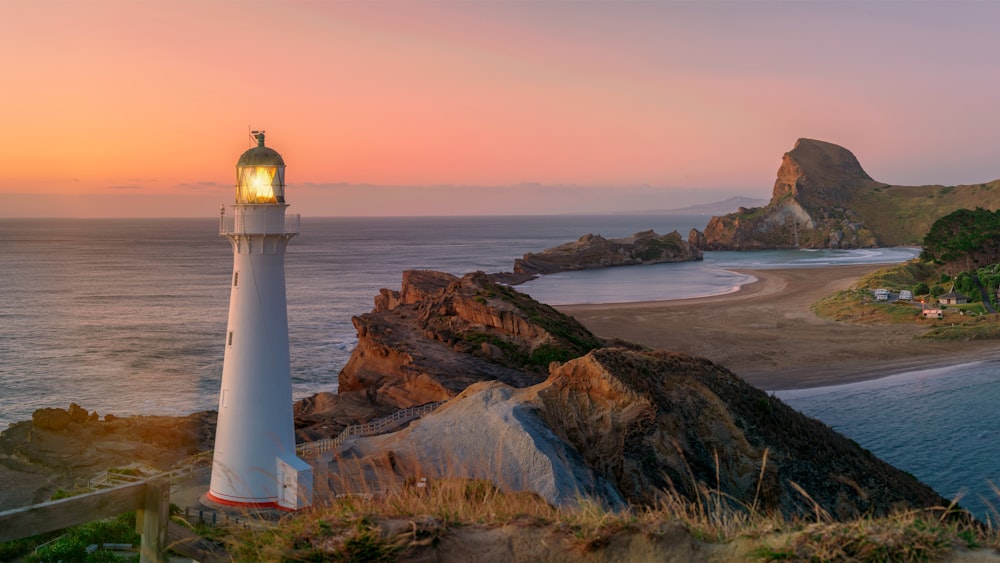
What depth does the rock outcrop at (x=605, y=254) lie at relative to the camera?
113 m

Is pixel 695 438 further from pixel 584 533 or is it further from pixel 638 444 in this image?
pixel 584 533

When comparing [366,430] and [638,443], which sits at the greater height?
[638,443]

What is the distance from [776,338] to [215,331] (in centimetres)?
3679

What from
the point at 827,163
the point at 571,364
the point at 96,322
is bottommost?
the point at 96,322

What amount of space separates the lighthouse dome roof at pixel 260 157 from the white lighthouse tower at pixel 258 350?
0.02 m

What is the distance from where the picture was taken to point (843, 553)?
16.5 ft

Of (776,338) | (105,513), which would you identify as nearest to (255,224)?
(105,513)

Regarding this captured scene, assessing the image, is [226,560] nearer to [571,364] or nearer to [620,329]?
[571,364]

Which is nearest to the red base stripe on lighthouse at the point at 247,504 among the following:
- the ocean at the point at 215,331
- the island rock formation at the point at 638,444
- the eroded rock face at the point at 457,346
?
the island rock formation at the point at 638,444

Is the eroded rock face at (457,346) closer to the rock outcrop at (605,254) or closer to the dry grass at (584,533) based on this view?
the dry grass at (584,533)

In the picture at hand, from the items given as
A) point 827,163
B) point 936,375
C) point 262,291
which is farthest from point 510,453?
point 827,163

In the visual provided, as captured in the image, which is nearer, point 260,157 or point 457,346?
point 260,157

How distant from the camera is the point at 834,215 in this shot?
16812 centimetres

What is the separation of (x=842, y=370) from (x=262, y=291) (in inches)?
1339
